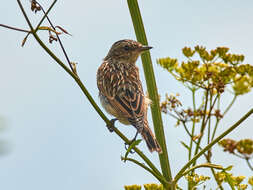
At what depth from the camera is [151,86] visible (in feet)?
11.3

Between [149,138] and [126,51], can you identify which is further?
[126,51]

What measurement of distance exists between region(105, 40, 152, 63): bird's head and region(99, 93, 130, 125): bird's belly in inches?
65.1

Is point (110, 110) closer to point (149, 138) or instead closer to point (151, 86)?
point (149, 138)

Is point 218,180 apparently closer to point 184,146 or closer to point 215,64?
point 184,146

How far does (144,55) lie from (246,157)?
6.74 feet

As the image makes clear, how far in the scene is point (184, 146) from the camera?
3998mm

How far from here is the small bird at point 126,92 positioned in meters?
4.75

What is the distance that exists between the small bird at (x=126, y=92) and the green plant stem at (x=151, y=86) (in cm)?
7

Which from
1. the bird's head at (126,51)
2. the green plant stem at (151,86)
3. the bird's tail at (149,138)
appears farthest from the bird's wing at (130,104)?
the bird's head at (126,51)

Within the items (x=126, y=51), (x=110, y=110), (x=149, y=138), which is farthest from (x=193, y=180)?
(x=126, y=51)

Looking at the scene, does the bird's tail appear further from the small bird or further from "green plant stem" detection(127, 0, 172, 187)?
"green plant stem" detection(127, 0, 172, 187)

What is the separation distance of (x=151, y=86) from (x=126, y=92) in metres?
2.17

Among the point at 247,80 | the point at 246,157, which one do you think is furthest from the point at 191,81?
the point at 246,157

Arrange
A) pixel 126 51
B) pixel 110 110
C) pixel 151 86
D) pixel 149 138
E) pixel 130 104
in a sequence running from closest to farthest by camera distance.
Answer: pixel 151 86, pixel 149 138, pixel 130 104, pixel 110 110, pixel 126 51
